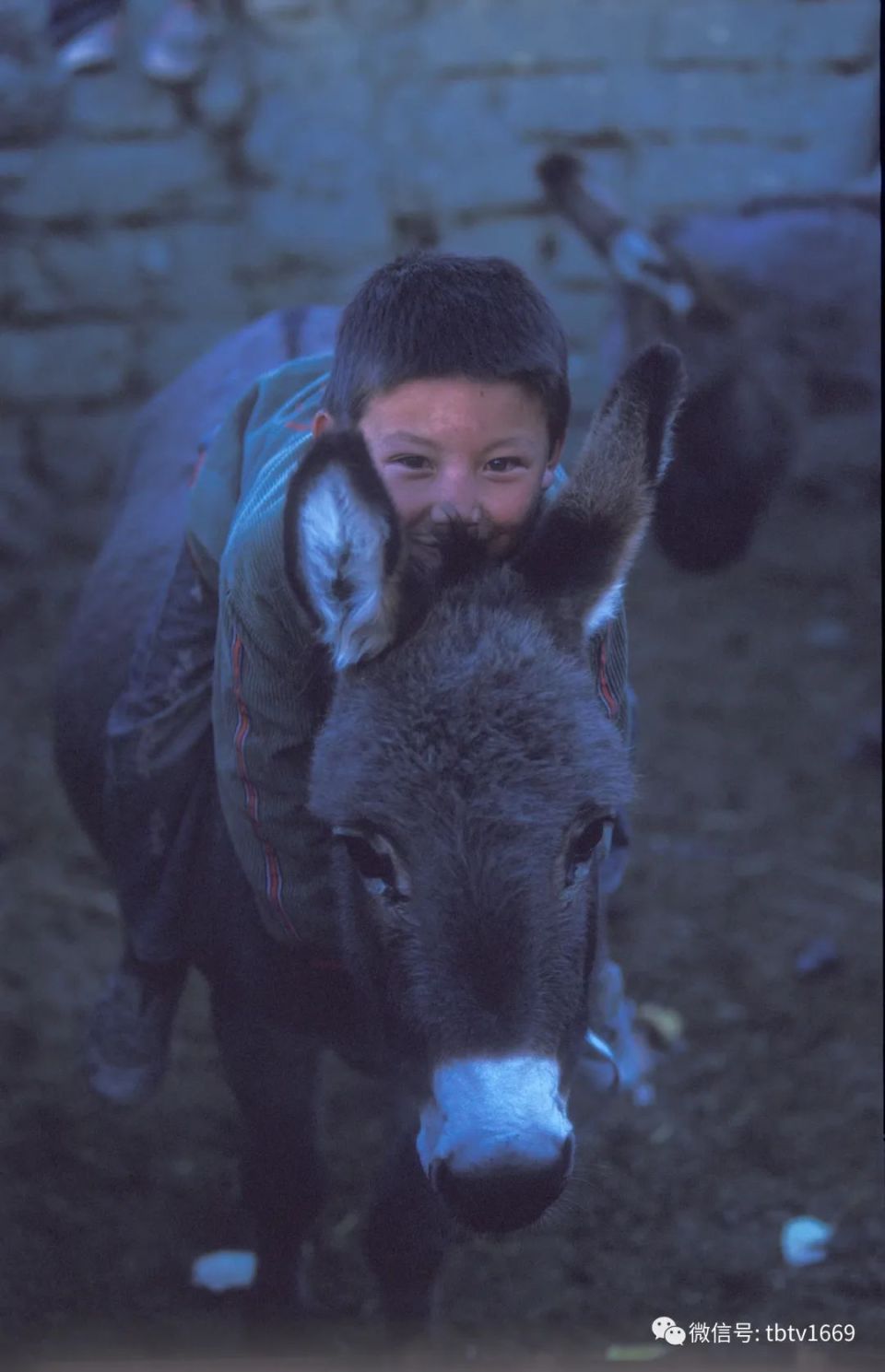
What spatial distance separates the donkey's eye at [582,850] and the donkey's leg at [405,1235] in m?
0.72

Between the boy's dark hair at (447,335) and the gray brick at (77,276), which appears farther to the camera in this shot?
the gray brick at (77,276)

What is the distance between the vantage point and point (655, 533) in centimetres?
535

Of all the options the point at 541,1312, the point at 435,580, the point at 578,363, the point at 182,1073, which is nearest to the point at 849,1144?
the point at 541,1312

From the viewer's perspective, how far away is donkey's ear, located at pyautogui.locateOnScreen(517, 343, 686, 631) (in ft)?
6.15

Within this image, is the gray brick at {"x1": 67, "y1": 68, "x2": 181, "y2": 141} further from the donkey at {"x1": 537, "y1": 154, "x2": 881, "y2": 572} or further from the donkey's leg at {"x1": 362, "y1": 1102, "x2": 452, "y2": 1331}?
the donkey's leg at {"x1": 362, "y1": 1102, "x2": 452, "y2": 1331}

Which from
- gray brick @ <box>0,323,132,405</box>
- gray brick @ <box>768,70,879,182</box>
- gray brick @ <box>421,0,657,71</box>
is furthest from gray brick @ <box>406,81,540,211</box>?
gray brick @ <box>0,323,132,405</box>

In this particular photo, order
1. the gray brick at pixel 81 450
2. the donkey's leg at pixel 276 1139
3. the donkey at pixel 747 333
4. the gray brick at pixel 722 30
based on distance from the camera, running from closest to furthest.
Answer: the donkey's leg at pixel 276 1139
the donkey at pixel 747 333
the gray brick at pixel 722 30
the gray brick at pixel 81 450

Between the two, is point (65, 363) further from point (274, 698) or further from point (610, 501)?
point (610, 501)

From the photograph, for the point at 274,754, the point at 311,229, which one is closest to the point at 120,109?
the point at 311,229

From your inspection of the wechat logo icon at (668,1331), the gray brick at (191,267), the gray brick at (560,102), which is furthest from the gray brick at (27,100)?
the wechat logo icon at (668,1331)

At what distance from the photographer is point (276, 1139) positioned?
8.34 feet

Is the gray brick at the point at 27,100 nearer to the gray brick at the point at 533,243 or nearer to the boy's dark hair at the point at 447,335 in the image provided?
the gray brick at the point at 533,243

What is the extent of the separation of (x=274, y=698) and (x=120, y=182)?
427 centimetres

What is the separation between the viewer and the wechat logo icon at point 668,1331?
2479 mm
